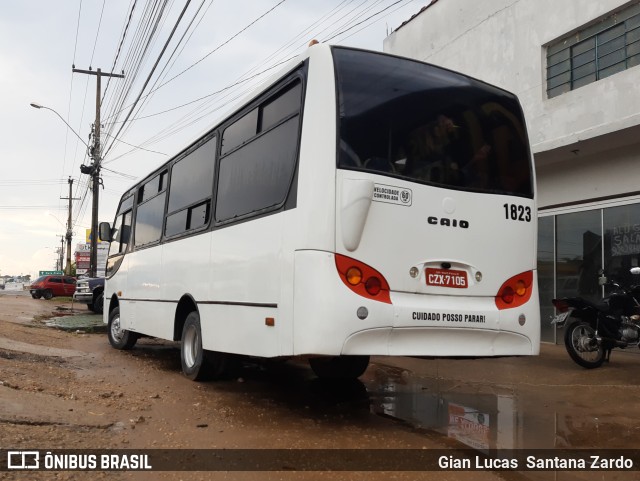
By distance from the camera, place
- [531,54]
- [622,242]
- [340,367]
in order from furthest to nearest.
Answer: [531,54] < [622,242] < [340,367]

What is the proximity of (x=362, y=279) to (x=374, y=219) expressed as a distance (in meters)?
0.49

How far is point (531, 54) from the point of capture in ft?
37.5

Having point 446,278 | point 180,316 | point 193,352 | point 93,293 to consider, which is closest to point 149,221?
point 180,316

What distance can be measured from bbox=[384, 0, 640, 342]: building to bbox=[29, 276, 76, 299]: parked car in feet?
105

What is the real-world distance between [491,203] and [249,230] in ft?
7.32

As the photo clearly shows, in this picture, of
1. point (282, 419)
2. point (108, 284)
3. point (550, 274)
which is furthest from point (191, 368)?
point (550, 274)

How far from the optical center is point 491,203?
5.19 meters

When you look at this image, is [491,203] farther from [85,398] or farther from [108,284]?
[108,284]

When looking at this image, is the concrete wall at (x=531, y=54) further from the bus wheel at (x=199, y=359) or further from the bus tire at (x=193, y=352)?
the bus tire at (x=193, y=352)

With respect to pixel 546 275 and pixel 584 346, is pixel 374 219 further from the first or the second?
pixel 546 275

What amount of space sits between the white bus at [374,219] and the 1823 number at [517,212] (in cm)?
1

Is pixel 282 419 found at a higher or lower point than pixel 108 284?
lower

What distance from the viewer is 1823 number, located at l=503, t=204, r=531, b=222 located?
5.27 metres

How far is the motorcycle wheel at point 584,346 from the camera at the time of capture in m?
8.18
